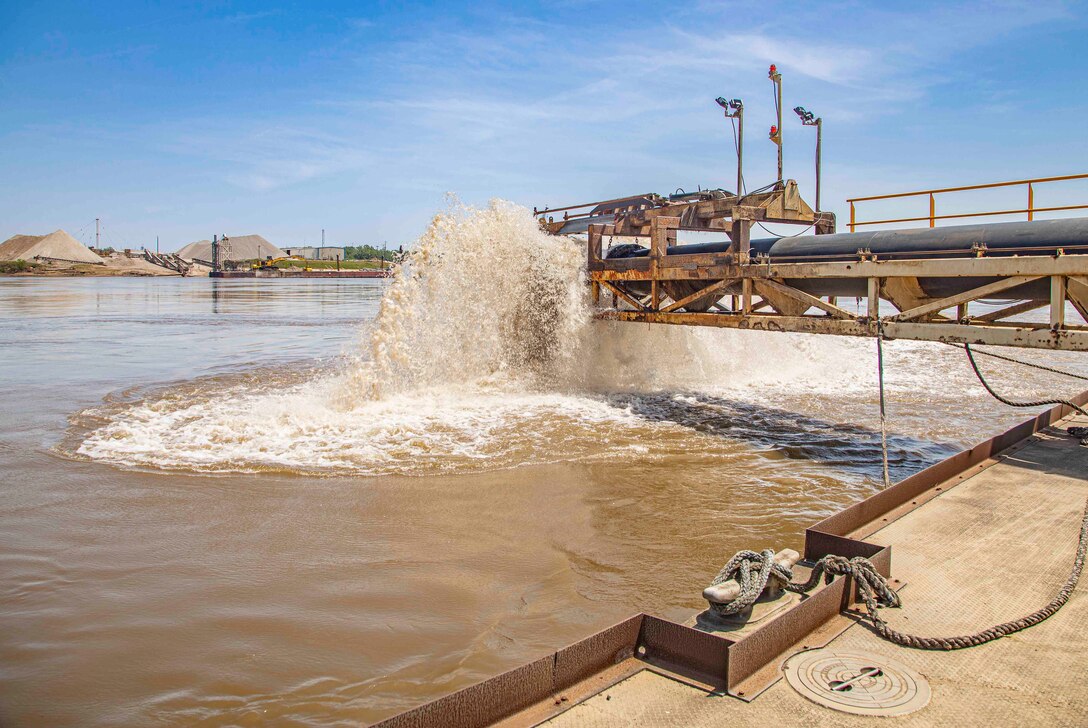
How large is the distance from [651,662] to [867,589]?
131 centimetres

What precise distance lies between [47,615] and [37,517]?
7.22 feet

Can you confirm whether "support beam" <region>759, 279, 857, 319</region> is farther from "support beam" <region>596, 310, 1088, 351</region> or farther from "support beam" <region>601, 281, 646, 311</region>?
"support beam" <region>601, 281, 646, 311</region>

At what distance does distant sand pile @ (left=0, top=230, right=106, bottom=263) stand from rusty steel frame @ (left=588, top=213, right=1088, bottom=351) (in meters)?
150

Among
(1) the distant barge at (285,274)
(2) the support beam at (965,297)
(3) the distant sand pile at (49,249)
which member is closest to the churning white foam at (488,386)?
(2) the support beam at (965,297)

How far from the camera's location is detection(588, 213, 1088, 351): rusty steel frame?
7.11m

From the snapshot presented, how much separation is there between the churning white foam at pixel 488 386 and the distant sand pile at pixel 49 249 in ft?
482

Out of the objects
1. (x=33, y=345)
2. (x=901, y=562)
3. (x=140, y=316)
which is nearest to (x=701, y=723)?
(x=901, y=562)

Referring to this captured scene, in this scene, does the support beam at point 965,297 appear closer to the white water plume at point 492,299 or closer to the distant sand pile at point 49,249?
the white water plume at point 492,299

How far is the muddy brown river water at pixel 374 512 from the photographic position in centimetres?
404

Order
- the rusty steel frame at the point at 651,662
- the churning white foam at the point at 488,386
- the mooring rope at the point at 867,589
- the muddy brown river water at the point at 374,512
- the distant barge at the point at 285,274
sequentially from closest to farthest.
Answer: the rusty steel frame at the point at 651,662, the mooring rope at the point at 867,589, the muddy brown river water at the point at 374,512, the churning white foam at the point at 488,386, the distant barge at the point at 285,274

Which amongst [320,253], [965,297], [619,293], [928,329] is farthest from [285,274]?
[965,297]

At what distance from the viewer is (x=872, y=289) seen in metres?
8.56

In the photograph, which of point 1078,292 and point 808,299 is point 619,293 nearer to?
point 808,299

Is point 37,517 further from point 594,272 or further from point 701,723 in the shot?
point 594,272
